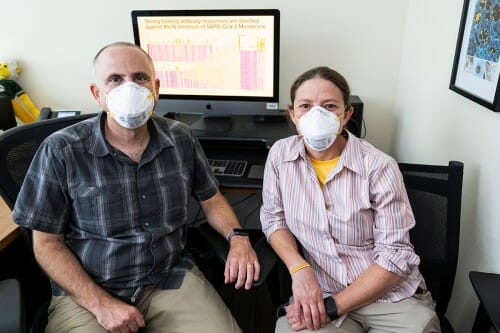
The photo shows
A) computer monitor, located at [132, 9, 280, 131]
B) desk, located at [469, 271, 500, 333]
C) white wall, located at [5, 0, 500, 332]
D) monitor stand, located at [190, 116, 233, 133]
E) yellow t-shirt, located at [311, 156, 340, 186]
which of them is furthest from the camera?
monitor stand, located at [190, 116, 233, 133]

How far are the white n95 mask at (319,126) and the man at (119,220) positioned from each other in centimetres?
41

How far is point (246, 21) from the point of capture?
1.65 metres

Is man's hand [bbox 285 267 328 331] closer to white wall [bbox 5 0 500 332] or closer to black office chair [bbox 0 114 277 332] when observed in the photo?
Answer: black office chair [bbox 0 114 277 332]

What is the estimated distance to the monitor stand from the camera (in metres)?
1.82

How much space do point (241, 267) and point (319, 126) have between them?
0.49 m

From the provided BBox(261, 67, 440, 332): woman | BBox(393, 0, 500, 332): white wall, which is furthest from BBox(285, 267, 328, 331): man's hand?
BBox(393, 0, 500, 332): white wall

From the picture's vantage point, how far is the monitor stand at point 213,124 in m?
1.82

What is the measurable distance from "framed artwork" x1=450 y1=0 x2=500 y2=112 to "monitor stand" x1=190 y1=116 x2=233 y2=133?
1.01m

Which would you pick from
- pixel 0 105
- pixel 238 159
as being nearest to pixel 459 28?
pixel 238 159

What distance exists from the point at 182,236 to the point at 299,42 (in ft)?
3.93

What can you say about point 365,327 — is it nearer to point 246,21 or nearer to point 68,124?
point 68,124

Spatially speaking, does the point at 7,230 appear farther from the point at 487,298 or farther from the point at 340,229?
the point at 487,298

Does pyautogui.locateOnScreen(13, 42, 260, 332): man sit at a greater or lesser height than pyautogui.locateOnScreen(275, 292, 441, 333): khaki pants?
greater

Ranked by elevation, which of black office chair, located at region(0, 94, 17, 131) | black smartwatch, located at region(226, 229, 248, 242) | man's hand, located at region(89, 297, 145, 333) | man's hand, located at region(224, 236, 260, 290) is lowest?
man's hand, located at region(89, 297, 145, 333)
